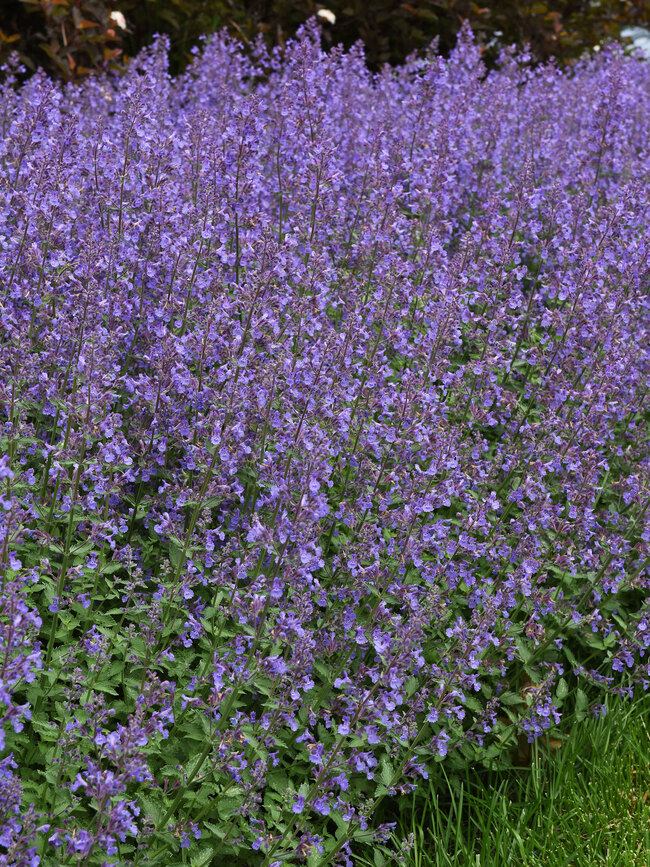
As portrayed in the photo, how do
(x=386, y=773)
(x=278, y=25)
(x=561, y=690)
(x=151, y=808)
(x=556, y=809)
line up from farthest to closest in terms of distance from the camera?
1. (x=278, y=25)
2. (x=561, y=690)
3. (x=556, y=809)
4. (x=386, y=773)
5. (x=151, y=808)

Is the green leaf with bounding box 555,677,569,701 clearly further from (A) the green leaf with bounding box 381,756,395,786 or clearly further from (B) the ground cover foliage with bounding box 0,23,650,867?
(A) the green leaf with bounding box 381,756,395,786

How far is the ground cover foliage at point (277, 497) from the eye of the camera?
3.04 m

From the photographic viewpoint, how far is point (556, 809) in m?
3.80

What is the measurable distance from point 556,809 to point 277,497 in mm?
1874

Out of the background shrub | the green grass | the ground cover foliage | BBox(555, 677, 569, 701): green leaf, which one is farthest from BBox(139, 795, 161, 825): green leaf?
the background shrub

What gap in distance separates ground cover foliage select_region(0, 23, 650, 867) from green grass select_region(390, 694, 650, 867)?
16cm

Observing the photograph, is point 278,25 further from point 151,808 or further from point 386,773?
point 151,808

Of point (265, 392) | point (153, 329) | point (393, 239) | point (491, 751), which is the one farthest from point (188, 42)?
point (491, 751)

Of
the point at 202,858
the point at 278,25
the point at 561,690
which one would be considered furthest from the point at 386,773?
the point at 278,25

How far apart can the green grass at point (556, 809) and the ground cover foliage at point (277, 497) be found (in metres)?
0.16

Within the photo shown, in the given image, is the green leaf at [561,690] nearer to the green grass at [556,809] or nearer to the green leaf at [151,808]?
the green grass at [556,809]

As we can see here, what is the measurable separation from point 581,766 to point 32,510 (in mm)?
2522

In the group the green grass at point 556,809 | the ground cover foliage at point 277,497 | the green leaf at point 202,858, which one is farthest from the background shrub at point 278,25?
the green leaf at point 202,858

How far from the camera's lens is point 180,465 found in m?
4.03
